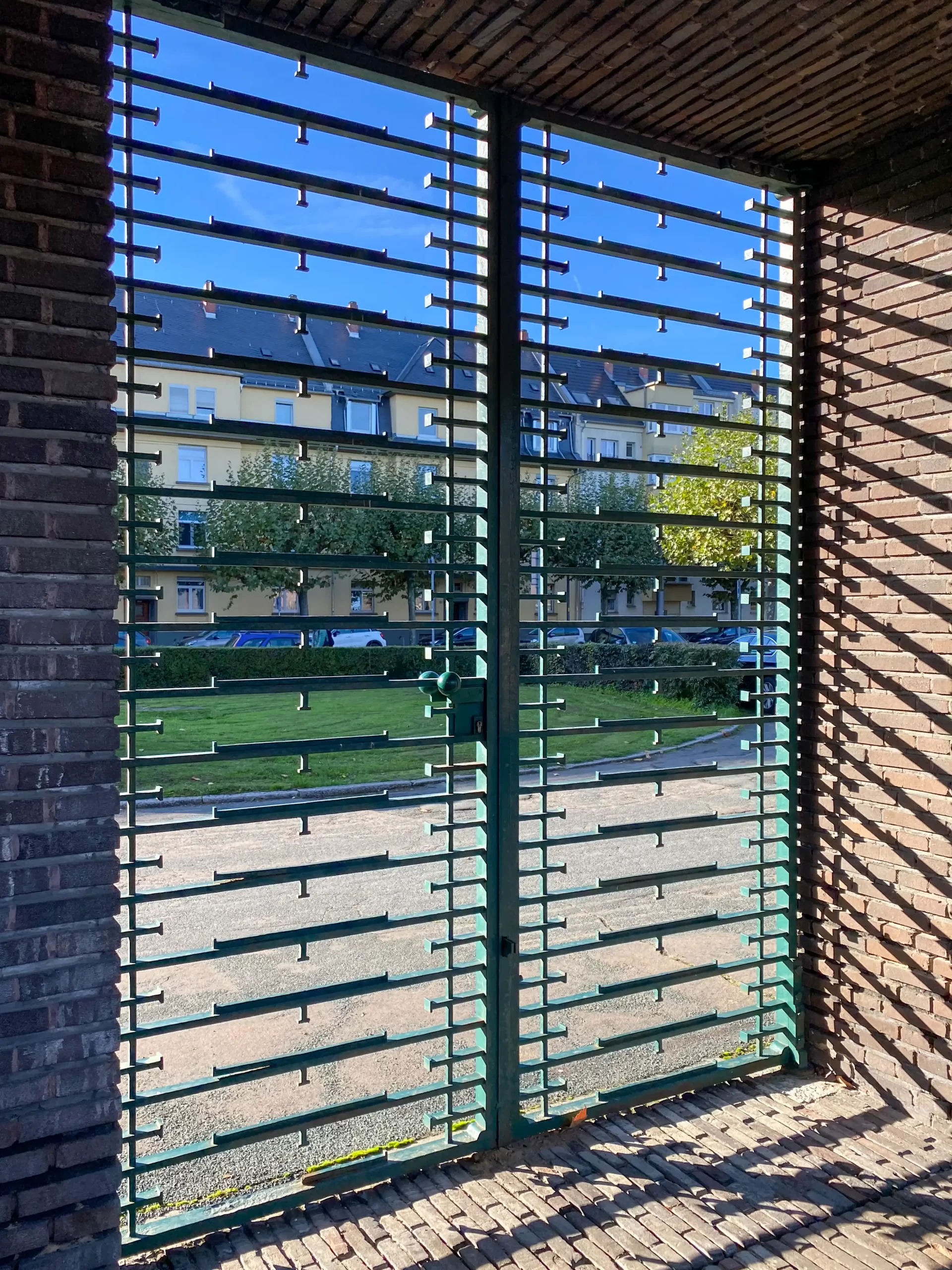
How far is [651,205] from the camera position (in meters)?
3.94

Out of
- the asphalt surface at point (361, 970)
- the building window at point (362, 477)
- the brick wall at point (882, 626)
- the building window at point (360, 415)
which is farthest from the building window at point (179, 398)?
the brick wall at point (882, 626)

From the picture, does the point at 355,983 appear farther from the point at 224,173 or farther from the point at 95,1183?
the point at 224,173

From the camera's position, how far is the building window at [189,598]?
71.4ft

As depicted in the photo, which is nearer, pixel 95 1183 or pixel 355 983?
pixel 95 1183

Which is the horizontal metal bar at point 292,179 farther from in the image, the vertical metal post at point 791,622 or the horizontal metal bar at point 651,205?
the vertical metal post at point 791,622

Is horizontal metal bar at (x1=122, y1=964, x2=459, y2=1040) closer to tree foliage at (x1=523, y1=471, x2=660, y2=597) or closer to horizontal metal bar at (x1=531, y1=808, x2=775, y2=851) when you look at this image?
horizontal metal bar at (x1=531, y1=808, x2=775, y2=851)

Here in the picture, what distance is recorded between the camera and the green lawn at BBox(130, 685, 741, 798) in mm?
11711

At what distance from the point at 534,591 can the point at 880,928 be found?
2010 mm

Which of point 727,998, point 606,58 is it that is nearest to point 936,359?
point 606,58

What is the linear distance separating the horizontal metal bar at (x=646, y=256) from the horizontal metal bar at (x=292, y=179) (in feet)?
0.92

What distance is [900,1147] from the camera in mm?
3672

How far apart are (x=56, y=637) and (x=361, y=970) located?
12.5ft

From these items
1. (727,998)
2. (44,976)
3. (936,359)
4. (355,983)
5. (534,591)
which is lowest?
(727,998)

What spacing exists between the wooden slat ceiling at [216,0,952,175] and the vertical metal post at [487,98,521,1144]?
1.03 feet
